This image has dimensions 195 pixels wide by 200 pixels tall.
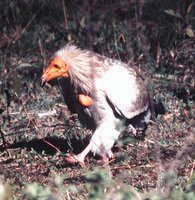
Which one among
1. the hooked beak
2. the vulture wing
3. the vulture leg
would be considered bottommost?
the vulture leg

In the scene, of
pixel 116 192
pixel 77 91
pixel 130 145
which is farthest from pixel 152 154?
pixel 116 192

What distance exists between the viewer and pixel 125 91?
6.41 meters

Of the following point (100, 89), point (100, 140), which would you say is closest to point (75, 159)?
point (100, 140)

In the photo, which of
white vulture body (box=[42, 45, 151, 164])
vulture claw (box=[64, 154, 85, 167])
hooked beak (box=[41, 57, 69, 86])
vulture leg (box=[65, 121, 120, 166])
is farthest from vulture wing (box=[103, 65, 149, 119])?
vulture claw (box=[64, 154, 85, 167])

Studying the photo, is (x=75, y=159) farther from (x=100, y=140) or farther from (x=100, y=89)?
(x=100, y=89)

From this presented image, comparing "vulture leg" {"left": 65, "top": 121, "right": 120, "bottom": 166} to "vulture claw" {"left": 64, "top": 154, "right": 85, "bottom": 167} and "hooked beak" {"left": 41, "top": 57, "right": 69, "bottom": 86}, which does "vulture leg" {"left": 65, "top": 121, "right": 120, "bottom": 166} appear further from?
"hooked beak" {"left": 41, "top": 57, "right": 69, "bottom": 86}

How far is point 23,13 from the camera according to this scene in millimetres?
10977

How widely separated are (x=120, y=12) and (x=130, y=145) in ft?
15.0

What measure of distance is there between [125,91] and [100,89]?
10.7 inches

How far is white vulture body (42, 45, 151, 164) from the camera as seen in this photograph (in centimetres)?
622

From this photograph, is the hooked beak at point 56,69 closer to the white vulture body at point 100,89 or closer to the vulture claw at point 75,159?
the white vulture body at point 100,89

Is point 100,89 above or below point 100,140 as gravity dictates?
above

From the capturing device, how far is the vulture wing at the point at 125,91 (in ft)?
20.5

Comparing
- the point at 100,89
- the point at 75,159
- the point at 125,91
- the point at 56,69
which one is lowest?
the point at 75,159
